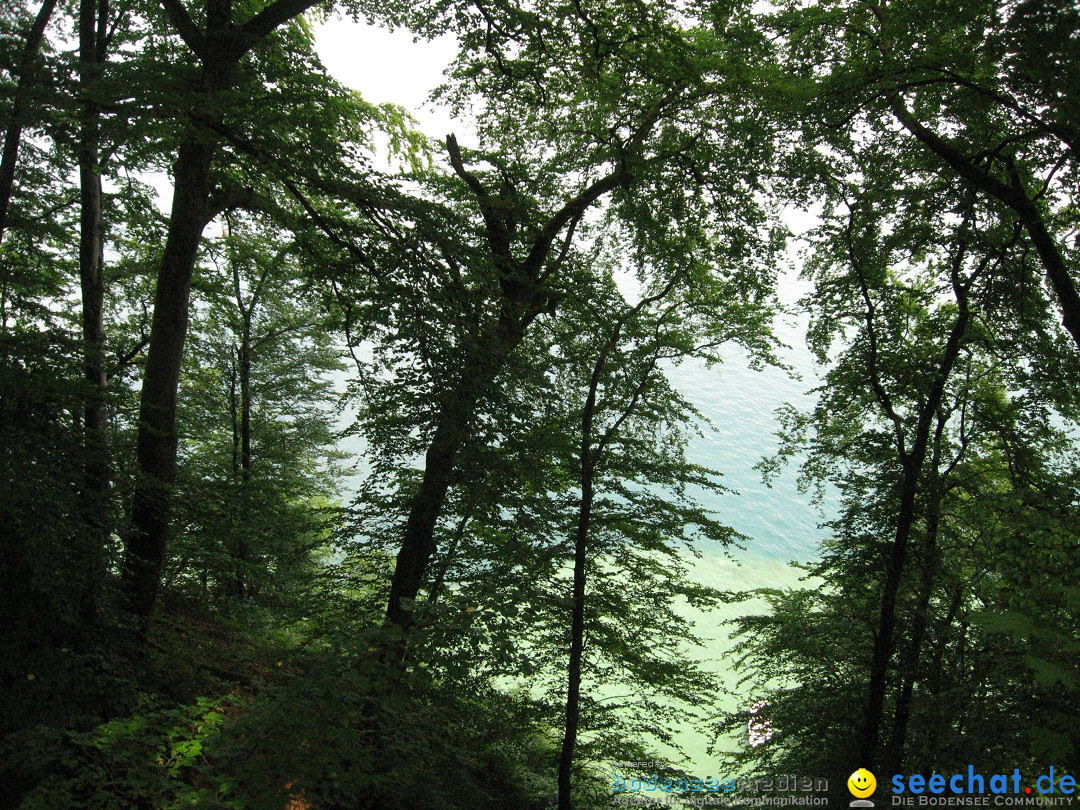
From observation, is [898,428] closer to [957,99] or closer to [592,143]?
[957,99]

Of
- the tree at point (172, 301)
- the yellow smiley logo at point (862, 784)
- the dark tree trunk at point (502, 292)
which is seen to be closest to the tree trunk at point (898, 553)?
the yellow smiley logo at point (862, 784)

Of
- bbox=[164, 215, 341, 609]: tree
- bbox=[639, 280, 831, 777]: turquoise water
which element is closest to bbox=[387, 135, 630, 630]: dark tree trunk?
bbox=[164, 215, 341, 609]: tree

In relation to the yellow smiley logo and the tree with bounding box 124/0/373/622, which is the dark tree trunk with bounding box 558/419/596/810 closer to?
the yellow smiley logo

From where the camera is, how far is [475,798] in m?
4.96

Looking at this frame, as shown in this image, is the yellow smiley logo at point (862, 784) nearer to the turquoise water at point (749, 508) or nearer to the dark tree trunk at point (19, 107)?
the dark tree trunk at point (19, 107)

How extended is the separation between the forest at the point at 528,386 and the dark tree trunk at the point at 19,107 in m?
0.03

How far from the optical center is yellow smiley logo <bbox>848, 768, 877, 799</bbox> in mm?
5414

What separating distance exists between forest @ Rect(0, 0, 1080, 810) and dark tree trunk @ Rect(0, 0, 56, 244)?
3 centimetres

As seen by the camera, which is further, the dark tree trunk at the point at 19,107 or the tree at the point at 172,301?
the tree at the point at 172,301

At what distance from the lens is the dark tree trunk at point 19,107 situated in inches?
135

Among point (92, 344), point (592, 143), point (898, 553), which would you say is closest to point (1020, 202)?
point (898, 553)

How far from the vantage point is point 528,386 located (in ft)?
14.4

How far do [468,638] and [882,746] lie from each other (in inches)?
221

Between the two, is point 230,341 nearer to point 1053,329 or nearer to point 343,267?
point 343,267
